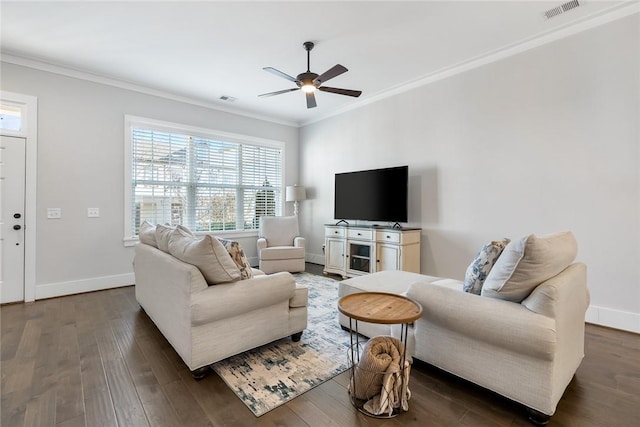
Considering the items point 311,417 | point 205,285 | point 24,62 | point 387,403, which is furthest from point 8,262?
point 387,403

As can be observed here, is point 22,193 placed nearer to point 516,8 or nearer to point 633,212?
point 516,8

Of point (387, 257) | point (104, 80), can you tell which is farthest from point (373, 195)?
point (104, 80)

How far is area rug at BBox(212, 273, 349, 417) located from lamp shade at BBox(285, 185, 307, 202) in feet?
10.6

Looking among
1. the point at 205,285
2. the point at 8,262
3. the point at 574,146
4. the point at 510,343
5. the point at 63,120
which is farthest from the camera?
the point at 63,120

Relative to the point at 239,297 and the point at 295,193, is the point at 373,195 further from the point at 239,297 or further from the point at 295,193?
the point at 239,297

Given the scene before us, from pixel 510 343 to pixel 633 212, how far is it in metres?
2.22

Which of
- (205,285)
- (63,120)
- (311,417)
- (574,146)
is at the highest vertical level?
(63,120)

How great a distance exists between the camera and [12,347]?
229 centimetres

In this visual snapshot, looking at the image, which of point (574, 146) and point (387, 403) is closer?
point (387, 403)

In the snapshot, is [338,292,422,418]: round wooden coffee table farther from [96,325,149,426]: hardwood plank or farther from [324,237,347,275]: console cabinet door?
[324,237,347,275]: console cabinet door

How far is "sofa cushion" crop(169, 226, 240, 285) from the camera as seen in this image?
1898mm

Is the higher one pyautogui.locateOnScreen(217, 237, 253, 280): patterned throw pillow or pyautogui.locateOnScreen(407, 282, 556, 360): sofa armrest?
pyautogui.locateOnScreen(217, 237, 253, 280): patterned throw pillow

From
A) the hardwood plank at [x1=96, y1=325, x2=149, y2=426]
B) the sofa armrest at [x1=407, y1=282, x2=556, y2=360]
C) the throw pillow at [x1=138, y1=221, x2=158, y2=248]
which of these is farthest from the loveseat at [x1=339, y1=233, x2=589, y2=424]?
the throw pillow at [x1=138, y1=221, x2=158, y2=248]

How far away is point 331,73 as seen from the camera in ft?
9.38
